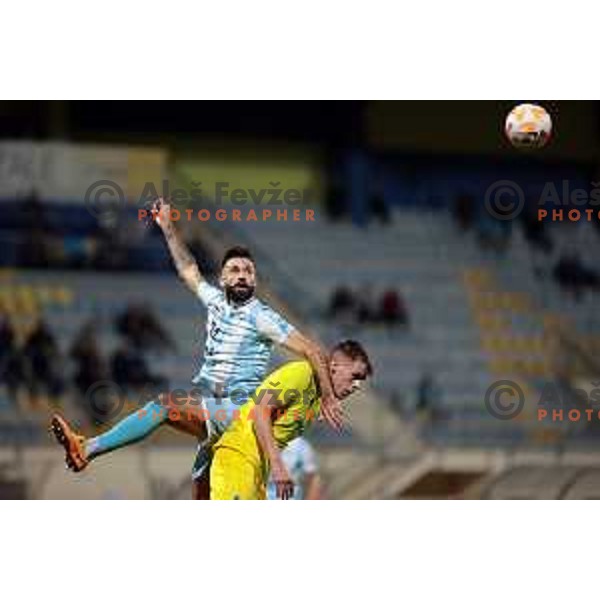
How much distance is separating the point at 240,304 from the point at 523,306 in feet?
8.00

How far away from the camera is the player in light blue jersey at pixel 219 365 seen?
1107 cm

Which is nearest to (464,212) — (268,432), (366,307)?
(366,307)

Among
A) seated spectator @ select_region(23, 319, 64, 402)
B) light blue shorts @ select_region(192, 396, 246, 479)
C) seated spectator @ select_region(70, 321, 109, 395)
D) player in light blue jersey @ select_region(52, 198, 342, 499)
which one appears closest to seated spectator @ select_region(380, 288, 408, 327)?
player in light blue jersey @ select_region(52, 198, 342, 499)

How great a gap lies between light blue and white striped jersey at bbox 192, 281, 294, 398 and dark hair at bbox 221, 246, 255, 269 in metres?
0.20

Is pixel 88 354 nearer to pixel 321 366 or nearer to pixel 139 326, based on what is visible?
pixel 139 326

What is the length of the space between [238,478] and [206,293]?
105cm

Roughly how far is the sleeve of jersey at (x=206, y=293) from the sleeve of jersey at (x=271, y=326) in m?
0.29

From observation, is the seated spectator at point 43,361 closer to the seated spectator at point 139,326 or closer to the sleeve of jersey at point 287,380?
the seated spectator at point 139,326

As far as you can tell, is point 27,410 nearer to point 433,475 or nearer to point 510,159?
point 433,475

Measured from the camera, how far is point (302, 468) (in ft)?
38.2

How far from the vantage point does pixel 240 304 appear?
11.1m

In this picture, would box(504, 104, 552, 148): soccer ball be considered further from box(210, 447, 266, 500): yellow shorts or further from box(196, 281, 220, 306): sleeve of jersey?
box(210, 447, 266, 500): yellow shorts

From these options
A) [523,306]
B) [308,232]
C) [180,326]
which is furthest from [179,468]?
[523,306]

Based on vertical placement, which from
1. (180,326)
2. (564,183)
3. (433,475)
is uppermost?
(564,183)
